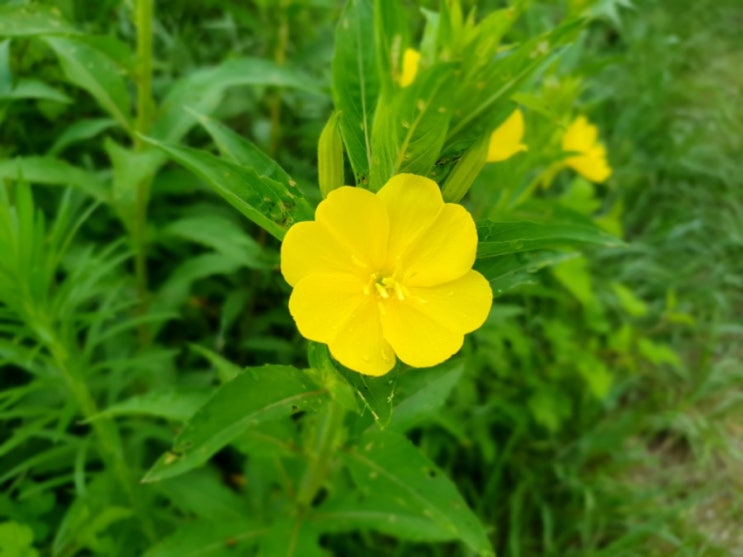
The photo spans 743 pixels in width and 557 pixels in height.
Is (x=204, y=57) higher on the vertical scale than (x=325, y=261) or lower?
lower

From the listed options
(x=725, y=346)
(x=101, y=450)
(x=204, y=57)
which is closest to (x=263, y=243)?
(x=204, y=57)

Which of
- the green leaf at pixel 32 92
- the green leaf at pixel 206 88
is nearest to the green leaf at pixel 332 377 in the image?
the green leaf at pixel 206 88

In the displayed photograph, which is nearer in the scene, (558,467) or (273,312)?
(273,312)

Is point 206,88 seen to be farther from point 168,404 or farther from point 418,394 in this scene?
point 418,394

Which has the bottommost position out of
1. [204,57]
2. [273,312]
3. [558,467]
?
[558,467]

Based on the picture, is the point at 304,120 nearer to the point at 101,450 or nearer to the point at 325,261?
the point at 101,450

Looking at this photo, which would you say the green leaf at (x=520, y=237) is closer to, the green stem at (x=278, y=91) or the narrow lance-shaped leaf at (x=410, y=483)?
the narrow lance-shaped leaf at (x=410, y=483)

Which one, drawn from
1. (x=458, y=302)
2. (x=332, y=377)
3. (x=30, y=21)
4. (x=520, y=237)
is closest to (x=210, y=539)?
(x=332, y=377)
